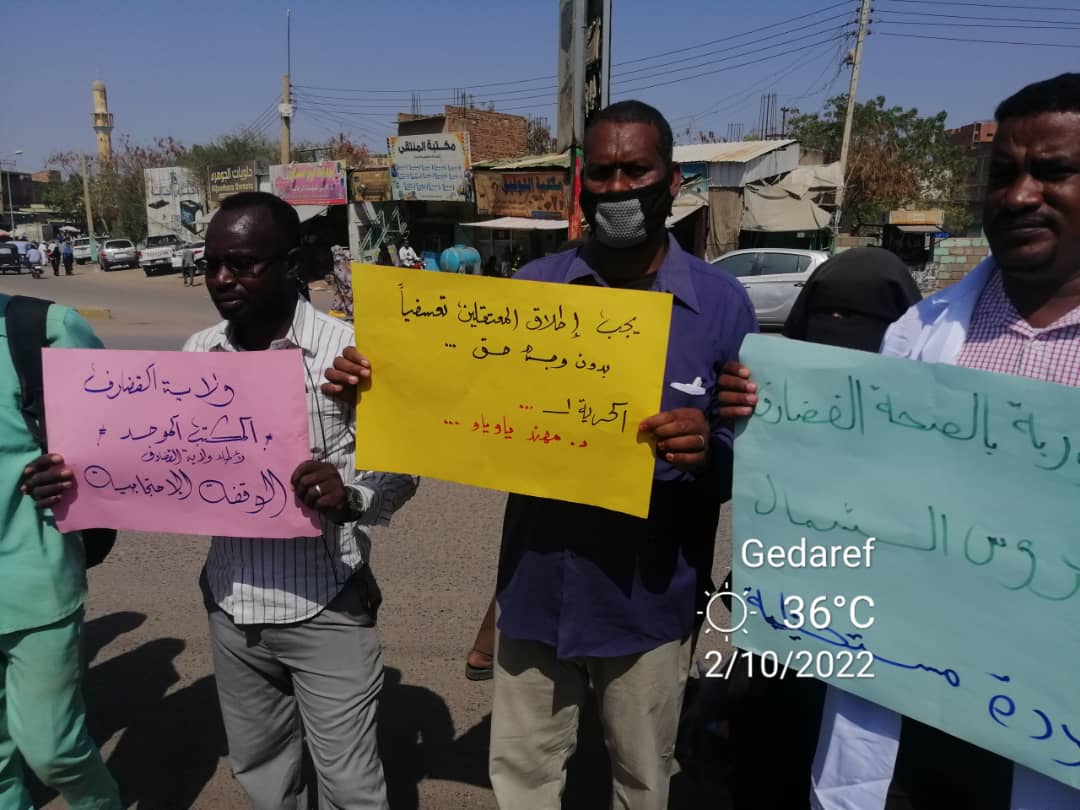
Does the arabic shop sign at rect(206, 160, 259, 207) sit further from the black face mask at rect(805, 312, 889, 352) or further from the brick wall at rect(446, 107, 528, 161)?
the black face mask at rect(805, 312, 889, 352)

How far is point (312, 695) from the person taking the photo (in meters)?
1.98

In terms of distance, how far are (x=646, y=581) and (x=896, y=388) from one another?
0.71m

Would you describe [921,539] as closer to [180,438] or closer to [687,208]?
[180,438]

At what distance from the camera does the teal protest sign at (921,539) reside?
52.9 inches

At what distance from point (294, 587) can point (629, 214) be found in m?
1.22

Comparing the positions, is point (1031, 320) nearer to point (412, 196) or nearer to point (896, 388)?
point (896, 388)

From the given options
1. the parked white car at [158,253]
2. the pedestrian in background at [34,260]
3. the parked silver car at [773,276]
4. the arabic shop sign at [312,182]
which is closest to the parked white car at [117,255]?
the parked white car at [158,253]

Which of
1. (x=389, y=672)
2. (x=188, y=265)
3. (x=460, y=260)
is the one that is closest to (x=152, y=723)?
(x=389, y=672)

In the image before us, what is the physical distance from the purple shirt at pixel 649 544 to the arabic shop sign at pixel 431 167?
894 inches

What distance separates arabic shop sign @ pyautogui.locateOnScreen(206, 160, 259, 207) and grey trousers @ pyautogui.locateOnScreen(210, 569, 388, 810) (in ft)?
113

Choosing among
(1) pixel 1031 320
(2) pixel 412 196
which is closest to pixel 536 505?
(1) pixel 1031 320

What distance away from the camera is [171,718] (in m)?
3.10

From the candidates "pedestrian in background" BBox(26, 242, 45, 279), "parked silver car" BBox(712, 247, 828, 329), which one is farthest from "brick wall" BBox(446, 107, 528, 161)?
"pedestrian in background" BBox(26, 242, 45, 279)

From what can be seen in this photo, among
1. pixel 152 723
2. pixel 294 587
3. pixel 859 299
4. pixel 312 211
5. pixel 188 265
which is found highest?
pixel 312 211
